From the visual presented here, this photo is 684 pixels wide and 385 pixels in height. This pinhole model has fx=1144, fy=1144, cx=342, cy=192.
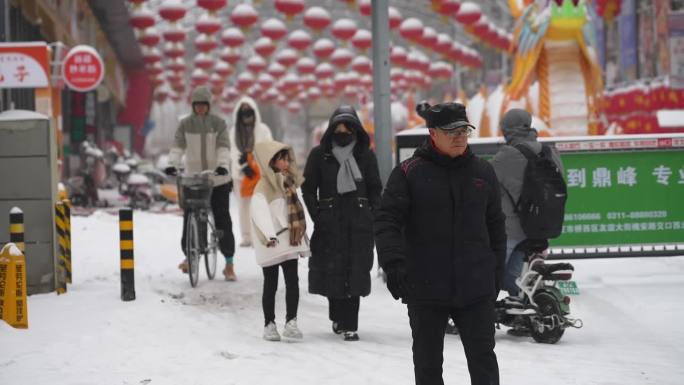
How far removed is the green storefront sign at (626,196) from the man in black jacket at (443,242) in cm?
613

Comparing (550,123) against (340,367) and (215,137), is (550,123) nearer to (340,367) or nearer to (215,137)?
(215,137)

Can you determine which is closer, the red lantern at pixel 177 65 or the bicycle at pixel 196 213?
the bicycle at pixel 196 213

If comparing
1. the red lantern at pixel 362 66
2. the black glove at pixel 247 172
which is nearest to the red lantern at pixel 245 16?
the red lantern at pixel 362 66

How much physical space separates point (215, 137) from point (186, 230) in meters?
1.04

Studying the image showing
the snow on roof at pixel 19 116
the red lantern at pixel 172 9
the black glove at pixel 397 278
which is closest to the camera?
the black glove at pixel 397 278

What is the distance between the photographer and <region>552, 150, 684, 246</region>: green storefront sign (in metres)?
11.2

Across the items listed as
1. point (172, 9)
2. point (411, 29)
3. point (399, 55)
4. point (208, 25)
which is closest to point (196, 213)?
point (172, 9)

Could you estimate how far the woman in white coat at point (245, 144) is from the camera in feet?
43.1

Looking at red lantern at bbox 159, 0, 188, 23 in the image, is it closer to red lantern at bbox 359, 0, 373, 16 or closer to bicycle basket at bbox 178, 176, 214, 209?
red lantern at bbox 359, 0, 373, 16

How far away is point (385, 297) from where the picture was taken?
416 inches

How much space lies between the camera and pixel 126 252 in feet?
33.1

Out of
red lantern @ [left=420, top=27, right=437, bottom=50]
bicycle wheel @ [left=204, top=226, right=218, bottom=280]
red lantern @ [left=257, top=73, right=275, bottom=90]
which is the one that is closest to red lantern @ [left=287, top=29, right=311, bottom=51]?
red lantern @ [left=420, top=27, right=437, bottom=50]

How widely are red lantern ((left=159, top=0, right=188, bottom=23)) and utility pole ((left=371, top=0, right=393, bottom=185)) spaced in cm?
1402

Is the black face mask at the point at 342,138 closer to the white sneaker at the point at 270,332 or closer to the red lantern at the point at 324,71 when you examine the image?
the white sneaker at the point at 270,332
